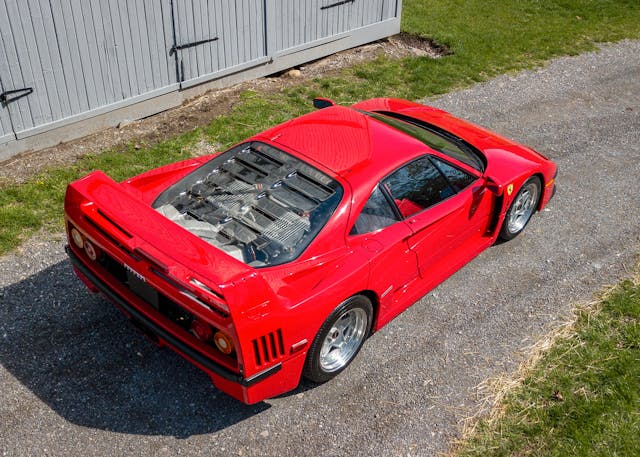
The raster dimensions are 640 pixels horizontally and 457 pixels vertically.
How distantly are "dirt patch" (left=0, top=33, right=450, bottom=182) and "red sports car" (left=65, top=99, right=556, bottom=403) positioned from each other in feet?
8.42

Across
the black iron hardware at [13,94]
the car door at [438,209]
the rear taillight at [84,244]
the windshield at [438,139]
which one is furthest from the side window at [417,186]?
the black iron hardware at [13,94]

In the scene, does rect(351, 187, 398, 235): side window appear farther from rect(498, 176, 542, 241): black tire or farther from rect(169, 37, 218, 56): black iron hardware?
rect(169, 37, 218, 56): black iron hardware

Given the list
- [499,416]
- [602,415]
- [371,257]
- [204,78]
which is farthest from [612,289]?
[204,78]

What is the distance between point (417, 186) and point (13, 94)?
457cm

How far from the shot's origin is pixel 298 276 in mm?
4246

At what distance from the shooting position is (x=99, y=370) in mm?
4828

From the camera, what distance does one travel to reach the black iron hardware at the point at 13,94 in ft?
22.5

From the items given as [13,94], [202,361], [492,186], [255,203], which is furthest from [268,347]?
[13,94]

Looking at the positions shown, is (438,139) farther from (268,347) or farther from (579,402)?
(268,347)

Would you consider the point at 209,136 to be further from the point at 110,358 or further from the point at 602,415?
the point at 602,415

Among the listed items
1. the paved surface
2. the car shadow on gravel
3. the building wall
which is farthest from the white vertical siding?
the car shadow on gravel

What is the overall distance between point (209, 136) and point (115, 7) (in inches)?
69.8

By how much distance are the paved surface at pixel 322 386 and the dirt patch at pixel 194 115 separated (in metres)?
1.66

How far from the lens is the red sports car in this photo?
13.1 feet
